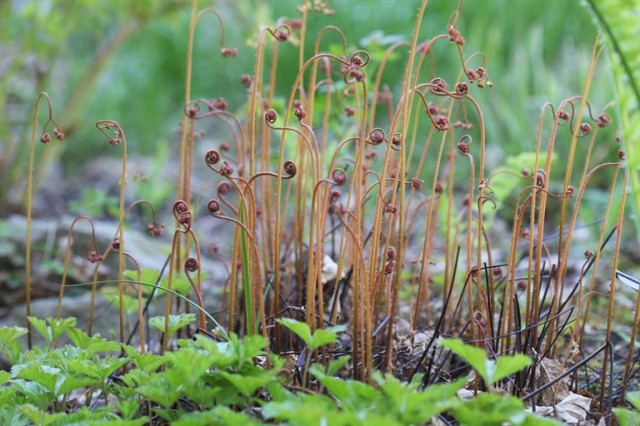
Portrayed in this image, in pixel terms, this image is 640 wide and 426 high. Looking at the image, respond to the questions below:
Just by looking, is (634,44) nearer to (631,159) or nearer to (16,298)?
(631,159)

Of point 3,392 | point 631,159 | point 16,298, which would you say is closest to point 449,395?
point 631,159

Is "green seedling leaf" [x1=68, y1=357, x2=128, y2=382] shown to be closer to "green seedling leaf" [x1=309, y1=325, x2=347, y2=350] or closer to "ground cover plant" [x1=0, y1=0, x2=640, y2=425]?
"ground cover plant" [x1=0, y1=0, x2=640, y2=425]

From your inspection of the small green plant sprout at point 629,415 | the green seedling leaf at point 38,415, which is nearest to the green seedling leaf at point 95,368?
the green seedling leaf at point 38,415

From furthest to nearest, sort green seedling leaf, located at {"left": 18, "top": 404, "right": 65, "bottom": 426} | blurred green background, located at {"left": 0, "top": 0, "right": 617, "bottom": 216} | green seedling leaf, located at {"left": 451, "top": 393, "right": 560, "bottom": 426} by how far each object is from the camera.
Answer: blurred green background, located at {"left": 0, "top": 0, "right": 617, "bottom": 216}
green seedling leaf, located at {"left": 18, "top": 404, "right": 65, "bottom": 426}
green seedling leaf, located at {"left": 451, "top": 393, "right": 560, "bottom": 426}

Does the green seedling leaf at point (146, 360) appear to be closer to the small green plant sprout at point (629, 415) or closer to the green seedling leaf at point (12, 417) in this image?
the green seedling leaf at point (12, 417)

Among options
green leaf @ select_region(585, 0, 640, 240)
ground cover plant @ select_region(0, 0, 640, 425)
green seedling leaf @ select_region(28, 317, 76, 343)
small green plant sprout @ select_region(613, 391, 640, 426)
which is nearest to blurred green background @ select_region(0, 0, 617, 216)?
ground cover plant @ select_region(0, 0, 640, 425)
